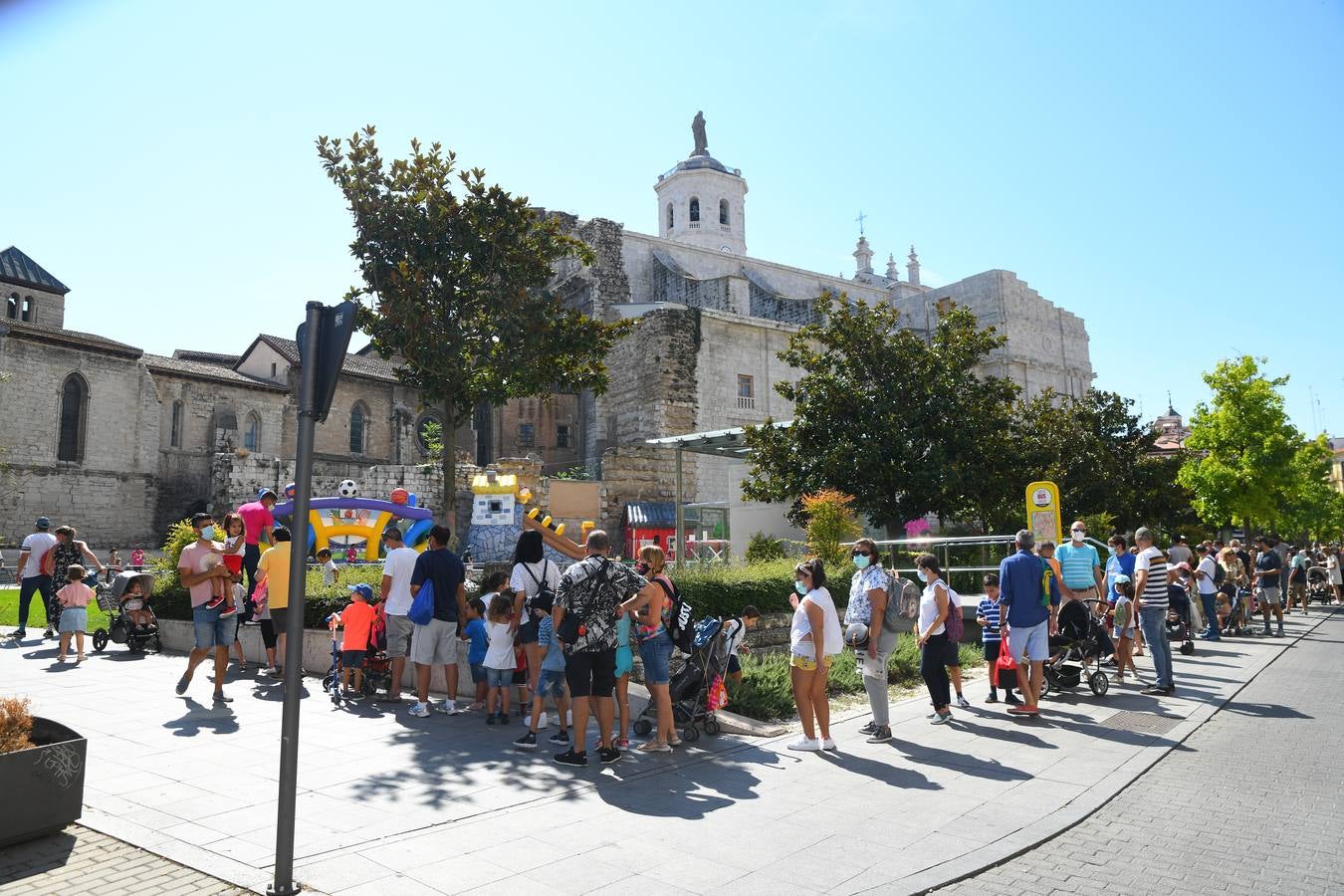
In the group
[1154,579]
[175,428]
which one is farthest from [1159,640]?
[175,428]

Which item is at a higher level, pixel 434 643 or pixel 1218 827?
pixel 434 643

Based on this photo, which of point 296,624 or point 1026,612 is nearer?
point 296,624

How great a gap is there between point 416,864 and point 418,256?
423 inches

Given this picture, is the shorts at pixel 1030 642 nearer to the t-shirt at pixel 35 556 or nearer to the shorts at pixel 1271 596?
the shorts at pixel 1271 596

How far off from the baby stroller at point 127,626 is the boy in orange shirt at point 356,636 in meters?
4.91

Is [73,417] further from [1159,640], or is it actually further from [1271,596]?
[1271,596]

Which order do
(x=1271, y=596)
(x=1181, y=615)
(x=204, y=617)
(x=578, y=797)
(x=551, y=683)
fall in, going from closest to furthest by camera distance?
(x=578, y=797)
(x=551, y=683)
(x=204, y=617)
(x=1181, y=615)
(x=1271, y=596)

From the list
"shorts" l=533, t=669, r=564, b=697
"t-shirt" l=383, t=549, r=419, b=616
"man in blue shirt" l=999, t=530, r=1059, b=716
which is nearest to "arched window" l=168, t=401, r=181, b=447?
"t-shirt" l=383, t=549, r=419, b=616

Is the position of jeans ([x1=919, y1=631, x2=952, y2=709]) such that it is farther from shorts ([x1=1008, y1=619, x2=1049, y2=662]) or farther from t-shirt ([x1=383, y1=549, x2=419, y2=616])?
t-shirt ([x1=383, y1=549, x2=419, y2=616])

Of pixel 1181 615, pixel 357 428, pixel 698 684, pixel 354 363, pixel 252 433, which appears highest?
pixel 354 363

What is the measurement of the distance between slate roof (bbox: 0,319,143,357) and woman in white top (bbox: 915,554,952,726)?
3806cm

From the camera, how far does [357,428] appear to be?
43094 millimetres

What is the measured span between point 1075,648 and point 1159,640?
100 cm

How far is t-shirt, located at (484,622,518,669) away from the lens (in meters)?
7.78
